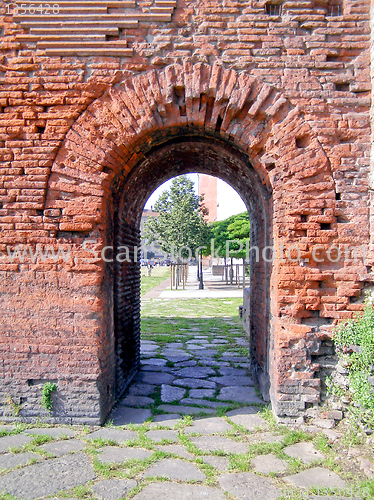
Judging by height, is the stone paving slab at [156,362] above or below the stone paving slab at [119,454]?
below

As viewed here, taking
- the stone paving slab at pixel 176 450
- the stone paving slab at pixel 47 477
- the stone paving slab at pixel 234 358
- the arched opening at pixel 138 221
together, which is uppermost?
the arched opening at pixel 138 221

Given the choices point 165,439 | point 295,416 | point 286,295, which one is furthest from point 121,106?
point 295,416

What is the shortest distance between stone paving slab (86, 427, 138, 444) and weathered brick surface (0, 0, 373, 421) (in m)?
0.18

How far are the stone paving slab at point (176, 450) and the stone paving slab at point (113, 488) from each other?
1.73 feet

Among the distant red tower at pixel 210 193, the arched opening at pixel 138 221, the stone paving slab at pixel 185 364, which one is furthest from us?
the distant red tower at pixel 210 193

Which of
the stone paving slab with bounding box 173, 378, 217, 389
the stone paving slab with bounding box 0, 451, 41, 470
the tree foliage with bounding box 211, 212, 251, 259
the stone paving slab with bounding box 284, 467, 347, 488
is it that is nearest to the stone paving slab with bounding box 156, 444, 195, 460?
the stone paving slab with bounding box 284, 467, 347, 488

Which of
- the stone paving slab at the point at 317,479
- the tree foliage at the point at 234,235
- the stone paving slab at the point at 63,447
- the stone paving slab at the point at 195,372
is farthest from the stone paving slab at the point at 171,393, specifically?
the tree foliage at the point at 234,235

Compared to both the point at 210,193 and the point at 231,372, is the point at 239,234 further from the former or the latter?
the point at 210,193

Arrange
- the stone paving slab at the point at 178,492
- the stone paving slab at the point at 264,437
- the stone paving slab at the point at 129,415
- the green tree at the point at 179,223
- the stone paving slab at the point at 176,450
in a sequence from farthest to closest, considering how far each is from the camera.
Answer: the green tree at the point at 179,223 < the stone paving slab at the point at 129,415 < the stone paving slab at the point at 264,437 < the stone paving slab at the point at 176,450 < the stone paving slab at the point at 178,492

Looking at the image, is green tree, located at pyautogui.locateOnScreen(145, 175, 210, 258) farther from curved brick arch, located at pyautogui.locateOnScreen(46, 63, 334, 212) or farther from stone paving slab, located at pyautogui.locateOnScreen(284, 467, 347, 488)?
stone paving slab, located at pyautogui.locateOnScreen(284, 467, 347, 488)

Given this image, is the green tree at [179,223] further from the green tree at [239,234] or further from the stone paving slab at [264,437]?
the stone paving slab at [264,437]

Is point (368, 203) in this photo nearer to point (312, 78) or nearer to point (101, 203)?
point (312, 78)

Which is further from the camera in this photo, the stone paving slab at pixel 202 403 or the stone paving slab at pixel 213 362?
the stone paving slab at pixel 213 362

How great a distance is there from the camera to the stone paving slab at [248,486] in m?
2.59
